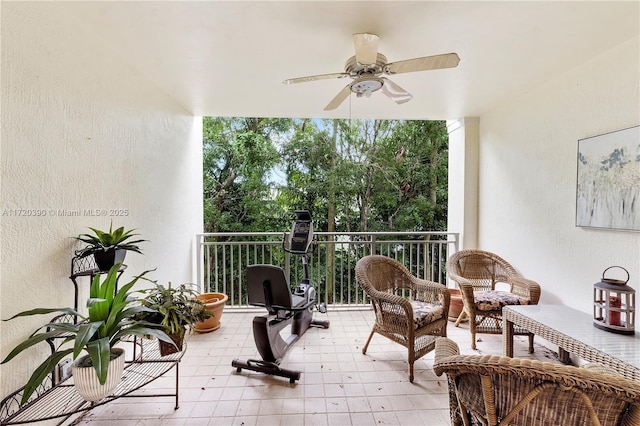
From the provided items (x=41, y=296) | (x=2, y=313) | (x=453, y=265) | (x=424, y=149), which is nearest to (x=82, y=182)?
(x=41, y=296)

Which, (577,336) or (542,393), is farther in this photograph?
(577,336)

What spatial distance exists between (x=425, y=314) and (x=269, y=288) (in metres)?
1.28

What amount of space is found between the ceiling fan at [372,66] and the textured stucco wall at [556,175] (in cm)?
139

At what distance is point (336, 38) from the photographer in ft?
6.10

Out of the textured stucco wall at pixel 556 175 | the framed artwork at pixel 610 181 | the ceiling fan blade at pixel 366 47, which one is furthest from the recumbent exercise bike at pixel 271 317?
the framed artwork at pixel 610 181

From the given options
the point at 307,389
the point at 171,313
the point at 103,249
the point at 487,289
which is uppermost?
the point at 103,249

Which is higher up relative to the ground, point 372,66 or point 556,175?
point 372,66

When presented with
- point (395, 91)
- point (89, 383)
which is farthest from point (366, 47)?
point (89, 383)

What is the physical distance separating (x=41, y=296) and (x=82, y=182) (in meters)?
0.70

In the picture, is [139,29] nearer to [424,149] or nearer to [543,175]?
[543,175]

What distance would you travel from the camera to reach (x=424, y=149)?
5750mm

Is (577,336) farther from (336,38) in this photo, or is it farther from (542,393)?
(336,38)

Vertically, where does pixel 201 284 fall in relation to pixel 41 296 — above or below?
below

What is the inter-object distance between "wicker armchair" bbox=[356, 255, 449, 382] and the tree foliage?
10.2 feet
